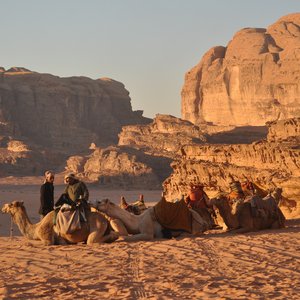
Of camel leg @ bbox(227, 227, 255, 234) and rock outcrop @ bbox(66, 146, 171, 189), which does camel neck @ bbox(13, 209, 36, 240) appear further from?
rock outcrop @ bbox(66, 146, 171, 189)

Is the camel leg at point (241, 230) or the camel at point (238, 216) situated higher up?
the camel at point (238, 216)

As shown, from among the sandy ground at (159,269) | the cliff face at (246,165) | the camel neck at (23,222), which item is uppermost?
the cliff face at (246,165)

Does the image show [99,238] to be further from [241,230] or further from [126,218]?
[241,230]

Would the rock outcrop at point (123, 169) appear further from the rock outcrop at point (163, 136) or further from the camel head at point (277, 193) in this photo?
the camel head at point (277, 193)

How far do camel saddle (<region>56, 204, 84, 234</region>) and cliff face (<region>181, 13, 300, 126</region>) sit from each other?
69.6 metres

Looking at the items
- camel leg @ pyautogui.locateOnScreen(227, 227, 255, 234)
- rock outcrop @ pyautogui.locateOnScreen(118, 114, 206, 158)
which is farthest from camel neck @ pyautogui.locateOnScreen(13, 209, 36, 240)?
rock outcrop @ pyautogui.locateOnScreen(118, 114, 206, 158)

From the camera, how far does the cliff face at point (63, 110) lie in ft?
326

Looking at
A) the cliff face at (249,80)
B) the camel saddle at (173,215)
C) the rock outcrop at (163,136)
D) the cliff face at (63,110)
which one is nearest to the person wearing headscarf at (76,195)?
the camel saddle at (173,215)

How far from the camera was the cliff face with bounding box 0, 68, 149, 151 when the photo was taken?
326ft

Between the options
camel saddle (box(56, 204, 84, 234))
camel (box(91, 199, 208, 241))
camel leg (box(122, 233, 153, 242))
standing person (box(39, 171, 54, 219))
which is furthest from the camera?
standing person (box(39, 171, 54, 219))

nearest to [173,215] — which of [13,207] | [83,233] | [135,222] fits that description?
[135,222]

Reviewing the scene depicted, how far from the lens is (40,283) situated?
6.79 metres

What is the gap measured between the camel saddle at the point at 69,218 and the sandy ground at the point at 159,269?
310 mm

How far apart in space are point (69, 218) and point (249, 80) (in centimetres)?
7869
